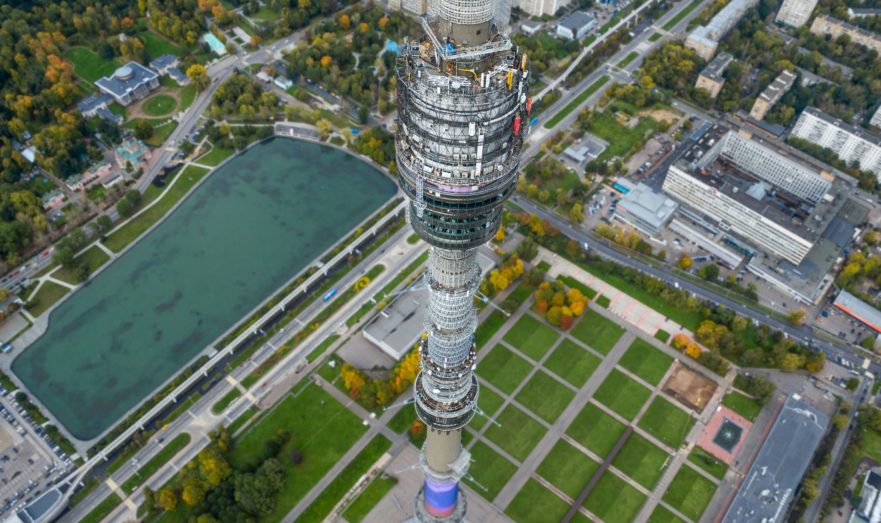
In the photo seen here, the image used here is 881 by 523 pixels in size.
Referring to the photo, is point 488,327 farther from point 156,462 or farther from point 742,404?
point 156,462

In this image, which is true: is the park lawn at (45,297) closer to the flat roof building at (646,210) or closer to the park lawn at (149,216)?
the park lawn at (149,216)

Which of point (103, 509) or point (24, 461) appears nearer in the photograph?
point (103, 509)

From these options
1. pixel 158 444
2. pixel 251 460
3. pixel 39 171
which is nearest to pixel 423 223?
pixel 251 460

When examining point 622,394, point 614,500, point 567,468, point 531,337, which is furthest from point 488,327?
point 614,500

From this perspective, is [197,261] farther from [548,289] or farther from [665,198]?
[665,198]

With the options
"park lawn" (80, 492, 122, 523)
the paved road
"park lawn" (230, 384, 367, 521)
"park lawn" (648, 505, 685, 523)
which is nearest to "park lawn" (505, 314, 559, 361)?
the paved road

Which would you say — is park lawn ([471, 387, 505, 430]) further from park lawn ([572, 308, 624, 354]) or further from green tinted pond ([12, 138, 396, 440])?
green tinted pond ([12, 138, 396, 440])

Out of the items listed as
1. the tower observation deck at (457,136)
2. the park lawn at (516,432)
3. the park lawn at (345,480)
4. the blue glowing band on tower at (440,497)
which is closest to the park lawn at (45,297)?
the park lawn at (345,480)
